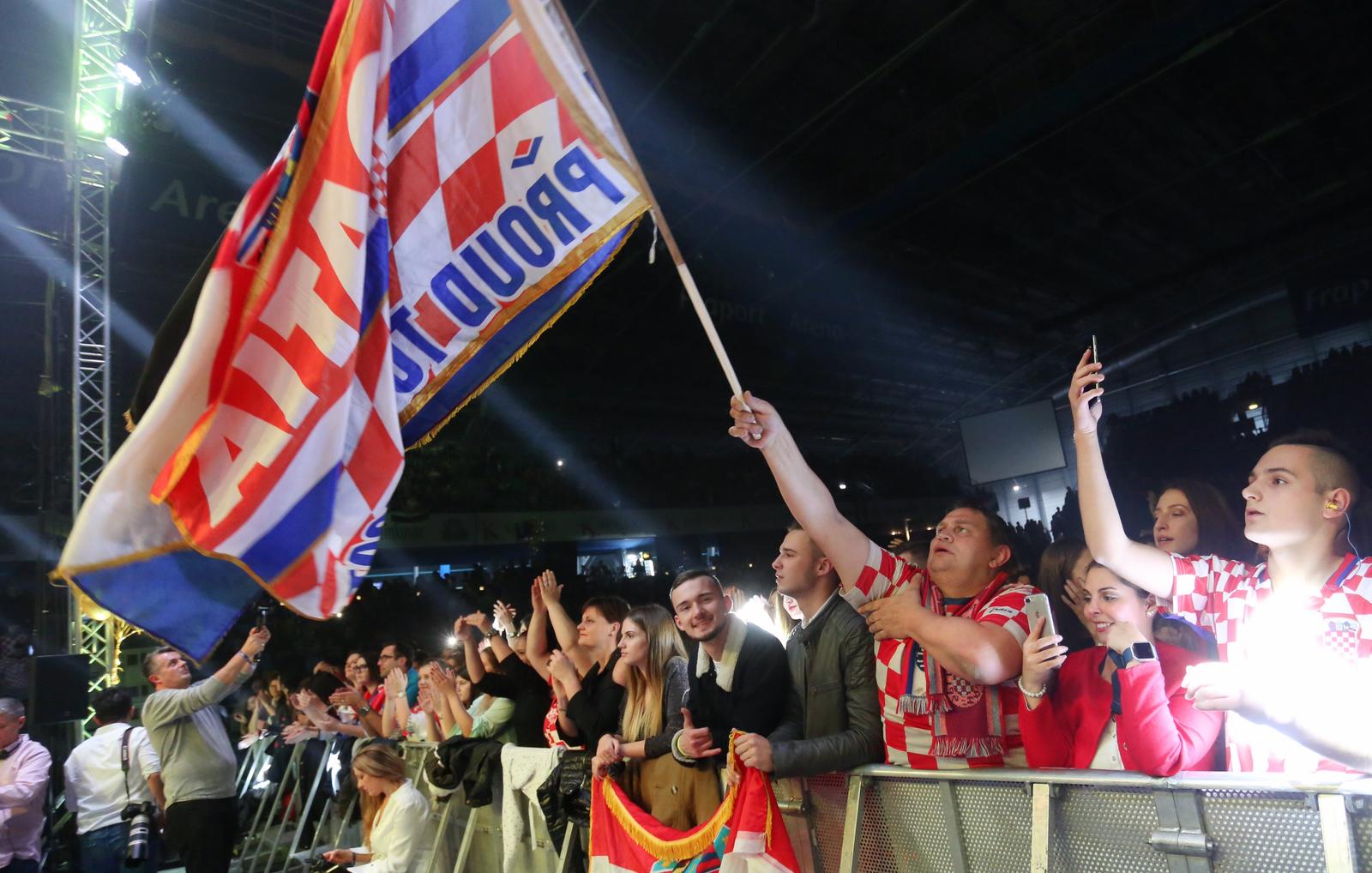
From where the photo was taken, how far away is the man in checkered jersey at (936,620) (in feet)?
6.84

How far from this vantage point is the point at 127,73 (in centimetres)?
725

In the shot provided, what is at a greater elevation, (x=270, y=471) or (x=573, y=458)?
(x=573, y=458)

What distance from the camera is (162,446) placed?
1870 millimetres

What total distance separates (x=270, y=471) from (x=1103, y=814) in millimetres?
2057

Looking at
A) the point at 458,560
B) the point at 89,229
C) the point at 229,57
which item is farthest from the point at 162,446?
the point at 458,560

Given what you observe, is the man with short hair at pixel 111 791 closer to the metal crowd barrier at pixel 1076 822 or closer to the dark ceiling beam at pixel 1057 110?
the metal crowd barrier at pixel 1076 822

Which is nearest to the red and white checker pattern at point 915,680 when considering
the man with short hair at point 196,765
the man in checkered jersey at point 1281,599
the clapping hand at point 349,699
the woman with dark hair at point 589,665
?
the man in checkered jersey at point 1281,599

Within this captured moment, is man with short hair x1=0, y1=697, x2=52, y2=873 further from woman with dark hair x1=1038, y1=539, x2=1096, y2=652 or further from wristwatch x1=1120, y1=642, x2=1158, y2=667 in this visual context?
wristwatch x1=1120, y1=642, x2=1158, y2=667

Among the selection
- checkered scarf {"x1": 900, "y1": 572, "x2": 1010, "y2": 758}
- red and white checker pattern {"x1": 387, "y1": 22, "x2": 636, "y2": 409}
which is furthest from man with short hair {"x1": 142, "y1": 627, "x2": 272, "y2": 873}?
checkered scarf {"x1": 900, "y1": 572, "x2": 1010, "y2": 758}

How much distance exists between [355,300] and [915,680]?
1.75 m

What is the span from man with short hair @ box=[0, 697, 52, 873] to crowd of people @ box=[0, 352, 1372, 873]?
173 cm

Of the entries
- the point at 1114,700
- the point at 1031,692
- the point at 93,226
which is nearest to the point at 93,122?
the point at 93,226

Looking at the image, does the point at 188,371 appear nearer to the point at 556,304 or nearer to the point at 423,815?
the point at 556,304

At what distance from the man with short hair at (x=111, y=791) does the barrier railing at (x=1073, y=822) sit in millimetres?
3980
